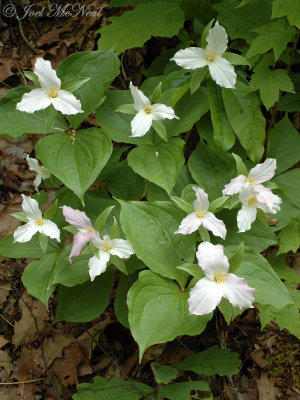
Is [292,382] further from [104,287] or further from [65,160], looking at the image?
[65,160]

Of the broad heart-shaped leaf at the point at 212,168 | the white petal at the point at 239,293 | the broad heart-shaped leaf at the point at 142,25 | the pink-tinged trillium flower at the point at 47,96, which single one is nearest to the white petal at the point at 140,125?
the pink-tinged trillium flower at the point at 47,96

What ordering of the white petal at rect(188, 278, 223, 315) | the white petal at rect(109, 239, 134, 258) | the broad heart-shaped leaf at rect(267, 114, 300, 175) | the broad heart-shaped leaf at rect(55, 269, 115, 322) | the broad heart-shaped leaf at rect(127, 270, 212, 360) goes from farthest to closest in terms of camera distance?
the broad heart-shaped leaf at rect(267, 114, 300, 175), the broad heart-shaped leaf at rect(55, 269, 115, 322), the white petal at rect(109, 239, 134, 258), the broad heart-shaped leaf at rect(127, 270, 212, 360), the white petal at rect(188, 278, 223, 315)

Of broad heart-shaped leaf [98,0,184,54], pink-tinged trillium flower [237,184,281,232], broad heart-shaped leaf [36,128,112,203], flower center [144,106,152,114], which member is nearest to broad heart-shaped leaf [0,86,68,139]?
broad heart-shaped leaf [36,128,112,203]

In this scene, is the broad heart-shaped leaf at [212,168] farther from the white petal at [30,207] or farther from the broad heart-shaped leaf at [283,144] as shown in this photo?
the white petal at [30,207]

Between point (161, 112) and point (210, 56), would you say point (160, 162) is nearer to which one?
point (161, 112)

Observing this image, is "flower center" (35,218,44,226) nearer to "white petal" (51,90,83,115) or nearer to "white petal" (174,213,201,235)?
"white petal" (51,90,83,115)

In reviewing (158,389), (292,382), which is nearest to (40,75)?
(158,389)
